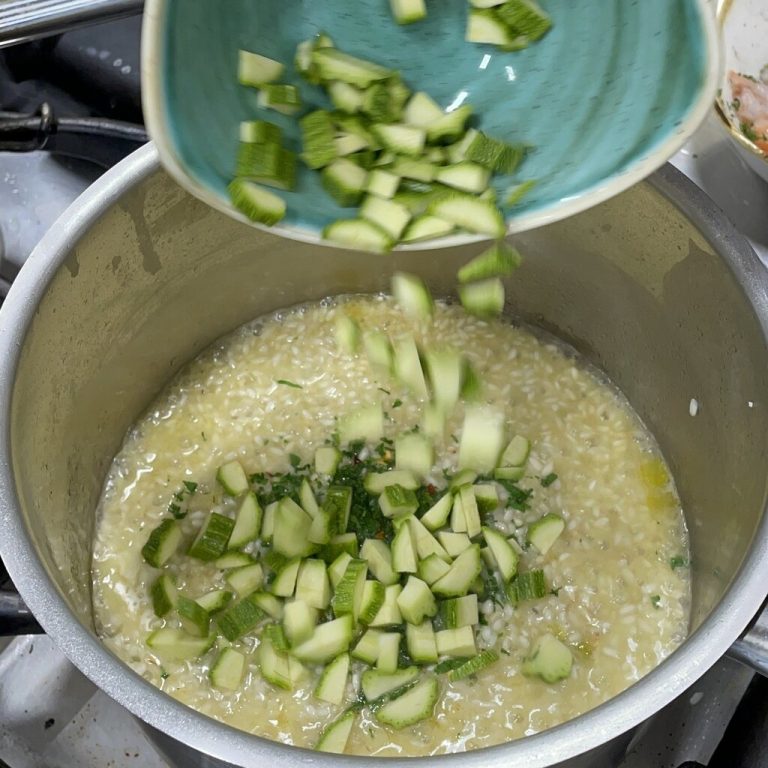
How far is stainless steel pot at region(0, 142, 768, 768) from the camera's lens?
0.89 meters

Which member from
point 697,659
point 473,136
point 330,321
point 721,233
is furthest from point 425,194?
point 330,321

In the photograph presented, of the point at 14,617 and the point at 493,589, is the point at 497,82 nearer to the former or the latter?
the point at 493,589

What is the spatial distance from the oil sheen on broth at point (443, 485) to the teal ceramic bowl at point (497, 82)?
0.60 meters

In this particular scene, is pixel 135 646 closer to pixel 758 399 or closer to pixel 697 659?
pixel 697 659

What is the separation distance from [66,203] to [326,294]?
1.71ft

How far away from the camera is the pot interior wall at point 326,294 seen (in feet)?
3.77

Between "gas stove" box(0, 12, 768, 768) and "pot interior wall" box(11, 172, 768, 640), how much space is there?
20 centimetres

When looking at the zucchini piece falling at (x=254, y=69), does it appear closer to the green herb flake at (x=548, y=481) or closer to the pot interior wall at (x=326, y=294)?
the pot interior wall at (x=326, y=294)

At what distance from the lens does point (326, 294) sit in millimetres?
1608

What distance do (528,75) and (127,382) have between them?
794mm

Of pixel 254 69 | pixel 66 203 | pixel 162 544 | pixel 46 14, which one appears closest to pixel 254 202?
→ pixel 254 69

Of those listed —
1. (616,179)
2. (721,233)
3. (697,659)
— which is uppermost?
(616,179)

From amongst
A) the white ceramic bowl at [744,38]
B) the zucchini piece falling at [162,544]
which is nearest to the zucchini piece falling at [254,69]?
the zucchini piece falling at [162,544]

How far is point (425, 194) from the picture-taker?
0.96m
